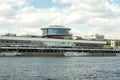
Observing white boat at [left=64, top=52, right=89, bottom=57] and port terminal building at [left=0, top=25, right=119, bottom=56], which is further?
white boat at [left=64, top=52, right=89, bottom=57]

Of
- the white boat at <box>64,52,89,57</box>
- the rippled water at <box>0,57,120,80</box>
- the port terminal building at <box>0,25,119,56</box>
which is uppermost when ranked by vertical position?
the port terminal building at <box>0,25,119,56</box>

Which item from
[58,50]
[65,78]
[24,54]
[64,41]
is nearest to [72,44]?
[64,41]

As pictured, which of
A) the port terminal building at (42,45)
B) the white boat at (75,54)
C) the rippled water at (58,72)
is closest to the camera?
the rippled water at (58,72)

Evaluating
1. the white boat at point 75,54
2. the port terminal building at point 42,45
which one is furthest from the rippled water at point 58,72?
the white boat at point 75,54

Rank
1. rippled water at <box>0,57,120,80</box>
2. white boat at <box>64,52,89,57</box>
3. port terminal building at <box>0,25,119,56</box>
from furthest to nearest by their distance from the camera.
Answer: white boat at <box>64,52,89,57</box> → port terminal building at <box>0,25,119,56</box> → rippled water at <box>0,57,120,80</box>

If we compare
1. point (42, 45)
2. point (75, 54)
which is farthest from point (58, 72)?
point (42, 45)

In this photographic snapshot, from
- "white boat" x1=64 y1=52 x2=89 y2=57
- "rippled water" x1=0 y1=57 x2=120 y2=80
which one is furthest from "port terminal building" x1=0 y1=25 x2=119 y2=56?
"rippled water" x1=0 y1=57 x2=120 y2=80

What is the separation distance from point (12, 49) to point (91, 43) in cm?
4612

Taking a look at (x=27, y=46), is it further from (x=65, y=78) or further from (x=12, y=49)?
(x=65, y=78)

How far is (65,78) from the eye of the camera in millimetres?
50156

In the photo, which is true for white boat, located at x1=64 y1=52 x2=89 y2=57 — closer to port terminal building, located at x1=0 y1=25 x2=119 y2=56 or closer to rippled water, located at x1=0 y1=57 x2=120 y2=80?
port terminal building, located at x1=0 y1=25 x2=119 y2=56

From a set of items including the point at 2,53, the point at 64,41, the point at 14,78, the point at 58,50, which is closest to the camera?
the point at 14,78

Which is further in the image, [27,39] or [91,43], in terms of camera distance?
[91,43]

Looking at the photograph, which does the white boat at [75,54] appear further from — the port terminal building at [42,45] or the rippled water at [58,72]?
the rippled water at [58,72]
